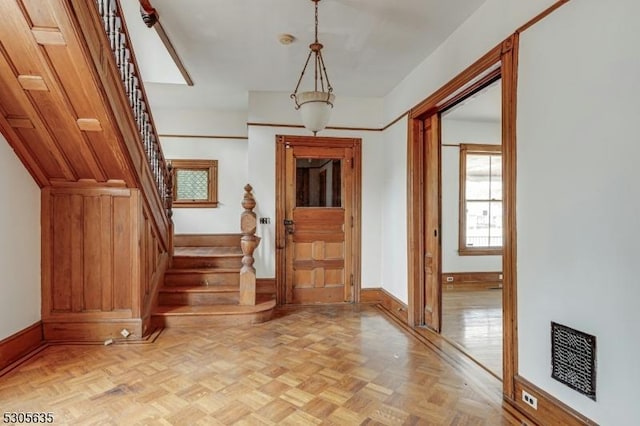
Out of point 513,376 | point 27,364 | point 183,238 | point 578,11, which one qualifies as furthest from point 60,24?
point 183,238

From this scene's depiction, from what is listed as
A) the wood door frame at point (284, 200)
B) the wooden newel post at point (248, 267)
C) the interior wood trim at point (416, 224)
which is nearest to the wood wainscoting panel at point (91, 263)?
the wooden newel post at point (248, 267)

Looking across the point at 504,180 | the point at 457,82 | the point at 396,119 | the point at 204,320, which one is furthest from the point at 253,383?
the point at 396,119

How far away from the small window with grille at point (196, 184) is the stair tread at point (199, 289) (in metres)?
1.90

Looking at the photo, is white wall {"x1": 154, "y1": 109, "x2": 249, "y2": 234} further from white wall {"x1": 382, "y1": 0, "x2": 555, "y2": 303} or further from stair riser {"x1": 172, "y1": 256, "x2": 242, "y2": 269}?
white wall {"x1": 382, "y1": 0, "x2": 555, "y2": 303}

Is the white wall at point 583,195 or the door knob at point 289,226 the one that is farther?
the door knob at point 289,226

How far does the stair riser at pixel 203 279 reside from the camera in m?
4.28

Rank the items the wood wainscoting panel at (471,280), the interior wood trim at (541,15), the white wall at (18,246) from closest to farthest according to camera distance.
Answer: the interior wood trim at (541,15) < the white wall at (18,246) < the wood wainscoting panel at (471,280)

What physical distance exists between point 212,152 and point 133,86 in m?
2.57

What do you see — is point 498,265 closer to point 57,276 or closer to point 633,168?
point 633,168

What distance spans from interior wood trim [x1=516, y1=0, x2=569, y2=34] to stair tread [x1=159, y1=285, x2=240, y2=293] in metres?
3.65

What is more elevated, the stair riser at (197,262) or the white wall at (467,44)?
the white wall at (467,44)

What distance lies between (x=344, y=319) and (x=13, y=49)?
12.1 feet

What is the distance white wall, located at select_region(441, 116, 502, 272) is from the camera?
234 inches

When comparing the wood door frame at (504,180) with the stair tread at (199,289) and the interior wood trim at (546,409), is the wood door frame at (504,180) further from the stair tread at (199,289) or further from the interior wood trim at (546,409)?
the stair tread at (199,289)
